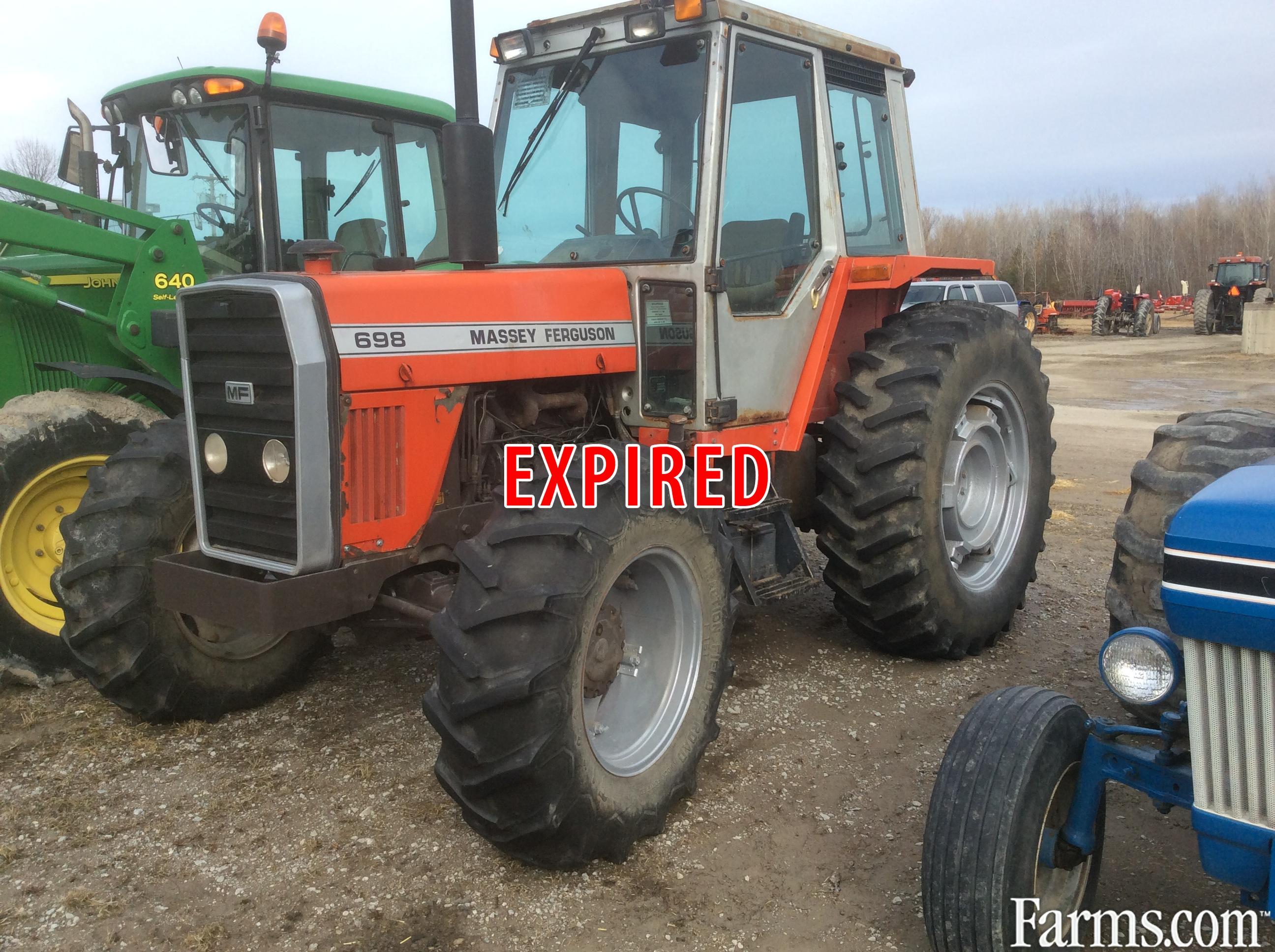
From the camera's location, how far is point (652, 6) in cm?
375

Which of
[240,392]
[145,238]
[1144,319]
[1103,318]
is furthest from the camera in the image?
[1103,318]

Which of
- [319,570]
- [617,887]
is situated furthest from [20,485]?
[617,887]

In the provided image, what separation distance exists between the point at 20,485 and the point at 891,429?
3.71m

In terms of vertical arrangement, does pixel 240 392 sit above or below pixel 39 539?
above

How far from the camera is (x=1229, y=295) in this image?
28.7m

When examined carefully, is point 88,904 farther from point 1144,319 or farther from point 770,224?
point 1144,319

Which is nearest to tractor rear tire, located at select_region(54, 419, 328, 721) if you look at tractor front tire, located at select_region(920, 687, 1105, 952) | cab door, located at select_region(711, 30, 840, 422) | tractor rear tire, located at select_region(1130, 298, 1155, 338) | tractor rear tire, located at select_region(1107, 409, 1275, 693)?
cab door, located at select_region(711, 30, 840, 422)

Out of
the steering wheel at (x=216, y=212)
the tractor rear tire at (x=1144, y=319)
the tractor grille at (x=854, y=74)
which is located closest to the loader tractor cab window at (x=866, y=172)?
the tractor grille at (x=854, y=74)

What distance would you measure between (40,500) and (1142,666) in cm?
443

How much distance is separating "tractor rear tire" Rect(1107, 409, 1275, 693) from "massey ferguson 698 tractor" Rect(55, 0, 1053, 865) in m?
0.82

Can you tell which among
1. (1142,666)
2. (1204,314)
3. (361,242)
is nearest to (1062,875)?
(1142,666)

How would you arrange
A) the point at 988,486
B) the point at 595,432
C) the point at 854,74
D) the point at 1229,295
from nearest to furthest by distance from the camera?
1. the point at 595,432
2. the point at 854,74
3. the point at 988,486
4. the point at 1229,295

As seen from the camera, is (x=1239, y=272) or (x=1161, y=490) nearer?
(x=1161, y=490)

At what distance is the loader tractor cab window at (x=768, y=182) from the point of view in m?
3.86
